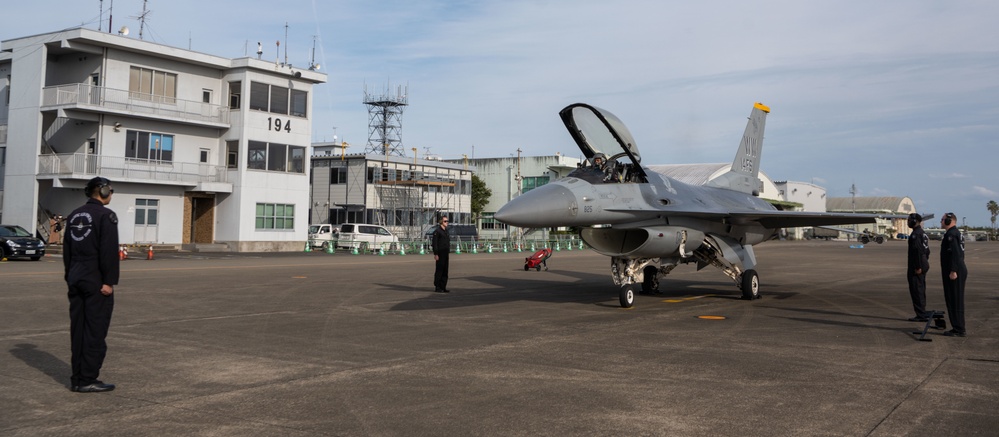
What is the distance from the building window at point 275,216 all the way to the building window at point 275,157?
7.26ft

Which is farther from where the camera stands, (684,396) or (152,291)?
(152,291)

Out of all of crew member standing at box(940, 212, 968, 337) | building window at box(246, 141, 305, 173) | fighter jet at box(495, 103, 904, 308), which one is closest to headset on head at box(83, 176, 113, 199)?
fighter jet at box(495, 103, 904, 308)

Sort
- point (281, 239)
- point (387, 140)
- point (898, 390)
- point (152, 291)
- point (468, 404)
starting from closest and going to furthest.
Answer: point (468, 404) < point (898, 390) < point (152, 291) < point (281, 239) < point (387, 140)

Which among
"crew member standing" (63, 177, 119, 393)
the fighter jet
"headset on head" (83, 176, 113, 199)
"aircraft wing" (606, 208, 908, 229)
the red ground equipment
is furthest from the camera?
the red ground equipment

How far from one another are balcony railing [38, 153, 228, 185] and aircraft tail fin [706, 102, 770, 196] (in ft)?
100

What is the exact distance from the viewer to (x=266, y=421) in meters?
5.84

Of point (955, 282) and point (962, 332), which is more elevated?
point (955, 282)

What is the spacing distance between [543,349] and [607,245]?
6.05 metres

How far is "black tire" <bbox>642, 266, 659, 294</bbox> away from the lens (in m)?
18.2

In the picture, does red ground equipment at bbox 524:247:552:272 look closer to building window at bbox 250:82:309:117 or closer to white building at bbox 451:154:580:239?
building window at bbox 250:82:309:117

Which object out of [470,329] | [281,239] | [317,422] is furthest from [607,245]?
[281,239]

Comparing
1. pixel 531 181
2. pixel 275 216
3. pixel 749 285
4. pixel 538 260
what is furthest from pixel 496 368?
pixel 531 181

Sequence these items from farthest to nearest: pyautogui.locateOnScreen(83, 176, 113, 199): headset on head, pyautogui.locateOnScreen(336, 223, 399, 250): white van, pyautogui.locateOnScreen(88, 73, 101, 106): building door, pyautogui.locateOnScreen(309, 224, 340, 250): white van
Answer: pyautogui.locateOnScreen(309, 224, 340, 250): white van, pyautogui.locateOnScreen(336, 223, 399, 250): white van, pyautogui.locateOnScreen(88, 73, 101, 106): building door, pyautogui.locateOnScreen(83, 176, 113, 199): headset on head

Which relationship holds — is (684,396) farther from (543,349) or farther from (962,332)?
(962,332)
